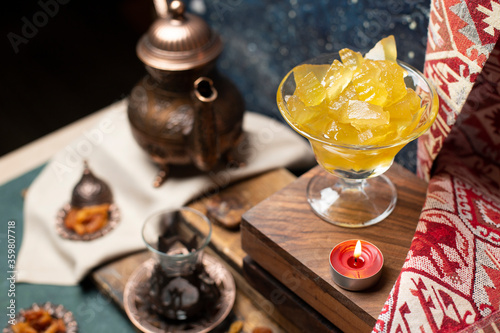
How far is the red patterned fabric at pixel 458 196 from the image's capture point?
80 centimetres

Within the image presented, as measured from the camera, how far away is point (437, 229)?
90 centimetres

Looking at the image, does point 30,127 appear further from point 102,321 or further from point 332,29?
point 332,29

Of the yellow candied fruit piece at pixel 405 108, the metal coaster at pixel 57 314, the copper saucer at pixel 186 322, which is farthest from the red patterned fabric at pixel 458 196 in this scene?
the metal coaster at pixel 57 314

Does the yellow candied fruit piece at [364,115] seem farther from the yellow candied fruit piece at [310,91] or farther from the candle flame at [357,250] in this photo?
the candle flame at [357,250]

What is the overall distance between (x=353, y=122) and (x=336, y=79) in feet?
0.32

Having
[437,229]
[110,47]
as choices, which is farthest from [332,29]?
[110,47]

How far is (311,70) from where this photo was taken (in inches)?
37.6

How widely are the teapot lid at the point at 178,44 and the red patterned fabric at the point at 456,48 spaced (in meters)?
0.53

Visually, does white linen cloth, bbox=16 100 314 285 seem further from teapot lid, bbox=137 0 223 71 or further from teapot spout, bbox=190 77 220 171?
teapot lid, bbox=137 0 223 71

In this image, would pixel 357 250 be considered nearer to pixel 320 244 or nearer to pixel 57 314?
pixel 320 244

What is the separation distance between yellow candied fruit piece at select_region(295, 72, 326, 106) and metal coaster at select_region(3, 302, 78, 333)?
0.73 meters

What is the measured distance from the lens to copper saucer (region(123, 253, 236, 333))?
1098mm

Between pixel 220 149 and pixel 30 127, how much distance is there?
3.45 ft

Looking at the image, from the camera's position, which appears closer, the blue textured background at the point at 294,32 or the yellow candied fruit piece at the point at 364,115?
the yellow candied fruit piece at the point at 364,115
